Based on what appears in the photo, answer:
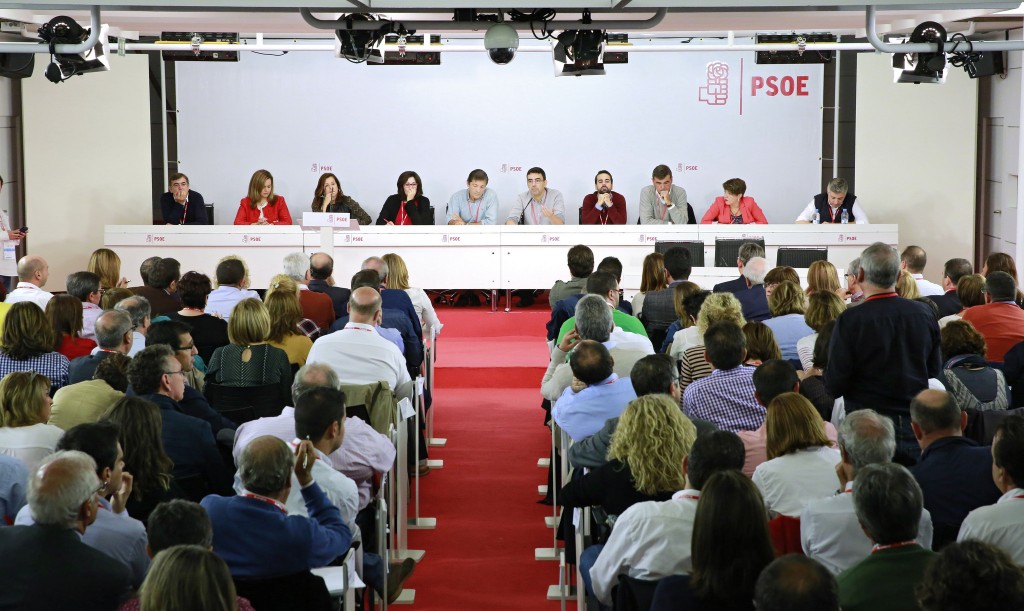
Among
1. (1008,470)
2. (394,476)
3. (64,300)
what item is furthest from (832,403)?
(64,300)

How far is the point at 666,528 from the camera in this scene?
122 inches

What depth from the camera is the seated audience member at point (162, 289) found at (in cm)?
668

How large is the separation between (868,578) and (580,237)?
8.46 m

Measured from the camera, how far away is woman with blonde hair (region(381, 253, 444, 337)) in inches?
278

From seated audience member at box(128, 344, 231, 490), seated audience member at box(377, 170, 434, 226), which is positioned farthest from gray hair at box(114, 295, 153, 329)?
seated audience member at box(377, 170, 434, 226)

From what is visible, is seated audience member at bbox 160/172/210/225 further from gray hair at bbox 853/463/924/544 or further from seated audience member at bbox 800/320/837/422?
gray hair at bbox 853/463/924/544

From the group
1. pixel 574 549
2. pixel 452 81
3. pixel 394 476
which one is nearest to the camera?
pixel 574 549

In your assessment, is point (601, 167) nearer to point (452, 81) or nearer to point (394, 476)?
point (452, 81)

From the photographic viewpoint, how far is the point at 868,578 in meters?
2.67

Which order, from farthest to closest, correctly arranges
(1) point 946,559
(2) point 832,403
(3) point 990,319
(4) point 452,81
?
(4) point 452,81 < (3) point 990,319 < (2) point 832,403 < (1) point 946,559

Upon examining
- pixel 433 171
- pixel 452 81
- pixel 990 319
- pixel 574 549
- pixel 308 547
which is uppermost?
pixel 452 81

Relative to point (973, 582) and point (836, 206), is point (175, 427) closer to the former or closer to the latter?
point (973, 582)

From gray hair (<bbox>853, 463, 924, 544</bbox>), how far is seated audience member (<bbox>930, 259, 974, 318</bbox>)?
4100 mm

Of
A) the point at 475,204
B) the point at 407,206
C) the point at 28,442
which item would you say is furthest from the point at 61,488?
the point at 475,204
